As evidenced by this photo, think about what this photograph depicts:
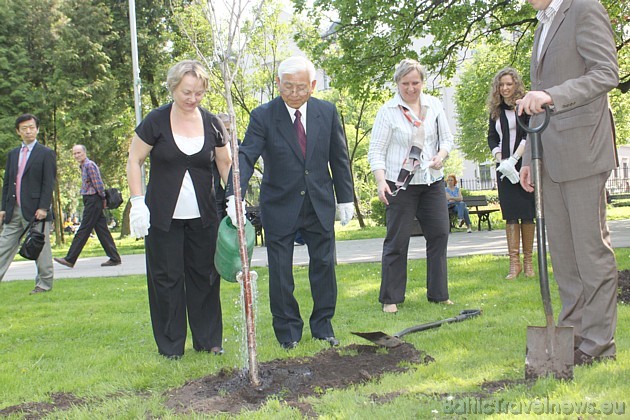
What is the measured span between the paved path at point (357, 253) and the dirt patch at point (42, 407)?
7554mm

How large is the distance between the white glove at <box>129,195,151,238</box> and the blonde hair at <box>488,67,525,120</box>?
4464mm

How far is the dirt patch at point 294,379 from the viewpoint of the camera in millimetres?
3793

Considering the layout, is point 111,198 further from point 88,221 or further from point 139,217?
point 139,217

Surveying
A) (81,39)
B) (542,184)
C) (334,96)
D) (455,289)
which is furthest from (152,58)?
(542,184)

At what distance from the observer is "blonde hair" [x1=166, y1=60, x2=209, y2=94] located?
4902mm

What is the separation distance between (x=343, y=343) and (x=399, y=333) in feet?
1.43

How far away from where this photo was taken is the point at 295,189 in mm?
5258

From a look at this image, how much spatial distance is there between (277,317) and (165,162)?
145cm

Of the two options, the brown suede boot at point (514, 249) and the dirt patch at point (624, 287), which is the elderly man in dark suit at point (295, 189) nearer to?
the dirt patch at point (624, 287)

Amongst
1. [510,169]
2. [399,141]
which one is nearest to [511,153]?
[510,169]

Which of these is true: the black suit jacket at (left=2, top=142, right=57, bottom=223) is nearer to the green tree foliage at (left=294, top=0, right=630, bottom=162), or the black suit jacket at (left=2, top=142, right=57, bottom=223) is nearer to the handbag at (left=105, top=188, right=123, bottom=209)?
the handbag at (left=105, top=188, right=123, bottom=209)

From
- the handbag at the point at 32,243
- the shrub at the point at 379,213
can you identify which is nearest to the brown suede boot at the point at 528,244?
the handbag at the point at 32,243

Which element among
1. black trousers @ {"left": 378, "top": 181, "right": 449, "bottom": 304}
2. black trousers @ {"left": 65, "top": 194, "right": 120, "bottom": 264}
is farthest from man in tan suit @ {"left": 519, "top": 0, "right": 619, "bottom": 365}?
black trousers @ {"left": 65, "top": 194, "right": 120, "bottom": 264}

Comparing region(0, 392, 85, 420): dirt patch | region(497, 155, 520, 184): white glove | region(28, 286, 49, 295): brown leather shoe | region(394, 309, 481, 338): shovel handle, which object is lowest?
region(0, 392, 85, 420): dirt patch
